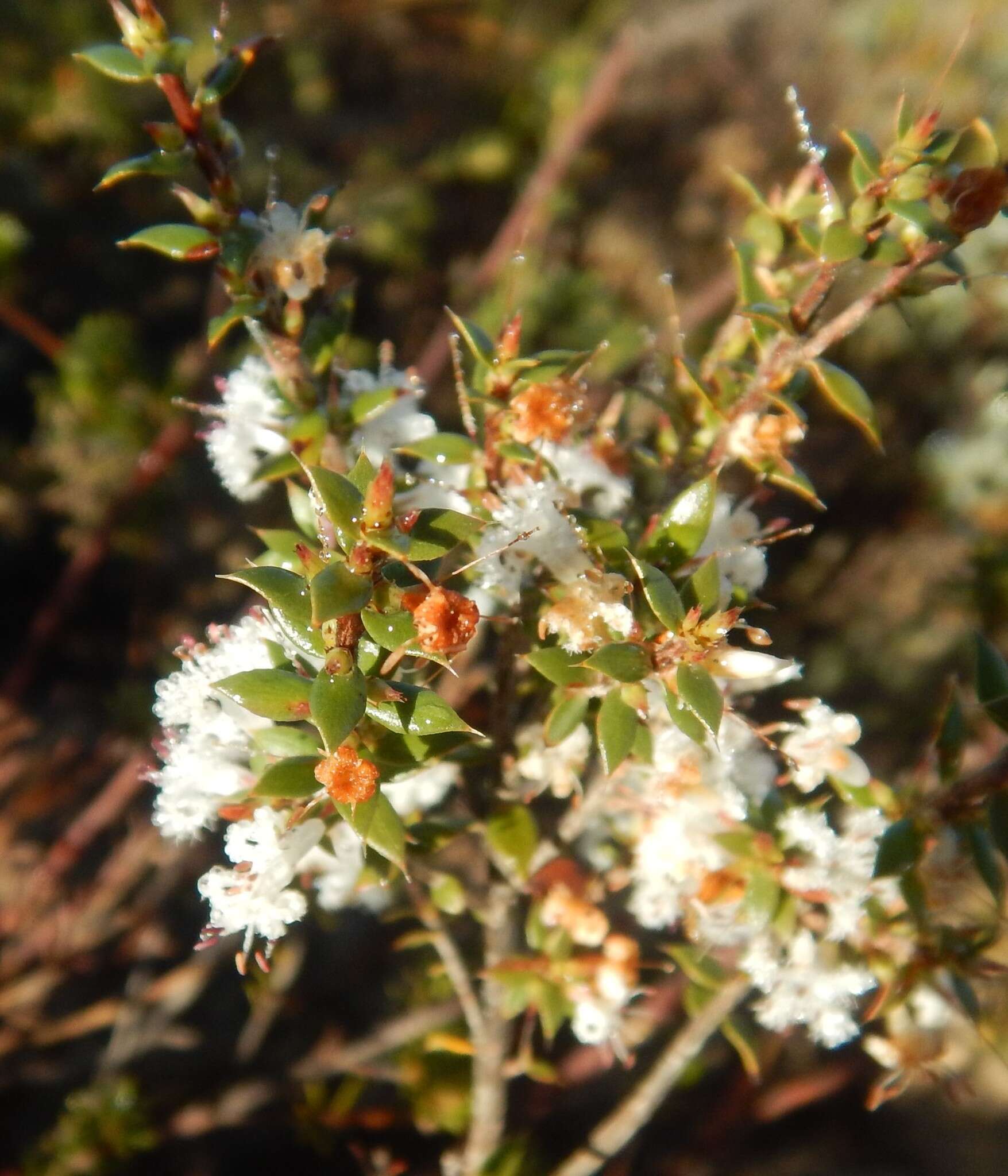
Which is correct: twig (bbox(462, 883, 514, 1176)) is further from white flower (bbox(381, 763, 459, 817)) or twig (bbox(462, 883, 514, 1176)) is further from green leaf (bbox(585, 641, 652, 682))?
green leaf (bbox(585, 641, 652, 682))

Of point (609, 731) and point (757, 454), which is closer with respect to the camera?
point (609, 731)

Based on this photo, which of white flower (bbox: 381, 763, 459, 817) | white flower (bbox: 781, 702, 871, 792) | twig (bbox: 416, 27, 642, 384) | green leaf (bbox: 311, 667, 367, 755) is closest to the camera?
green leaf (bbox: 311, 667, 367, 755)

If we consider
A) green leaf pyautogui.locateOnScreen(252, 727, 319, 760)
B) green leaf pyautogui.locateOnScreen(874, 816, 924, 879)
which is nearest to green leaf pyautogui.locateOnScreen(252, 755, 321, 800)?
green leaf pyautogui.locateOnScreen(252, 727, 319, 760)

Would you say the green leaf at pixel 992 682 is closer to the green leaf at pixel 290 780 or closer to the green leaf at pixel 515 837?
the green leaf at pixel 515 837

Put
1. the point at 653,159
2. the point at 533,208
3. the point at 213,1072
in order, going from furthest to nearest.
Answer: the point at 653,159, the point at 533,208, the point at 213,1072

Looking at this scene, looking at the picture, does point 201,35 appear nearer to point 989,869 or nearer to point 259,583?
point 259,583

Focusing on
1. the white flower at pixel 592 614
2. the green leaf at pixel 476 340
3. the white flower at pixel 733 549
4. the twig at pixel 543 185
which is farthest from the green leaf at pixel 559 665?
the twig at pixel 543 185

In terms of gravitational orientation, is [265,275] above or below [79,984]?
above

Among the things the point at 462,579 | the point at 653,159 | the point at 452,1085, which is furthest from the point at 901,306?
the point at 653,159
